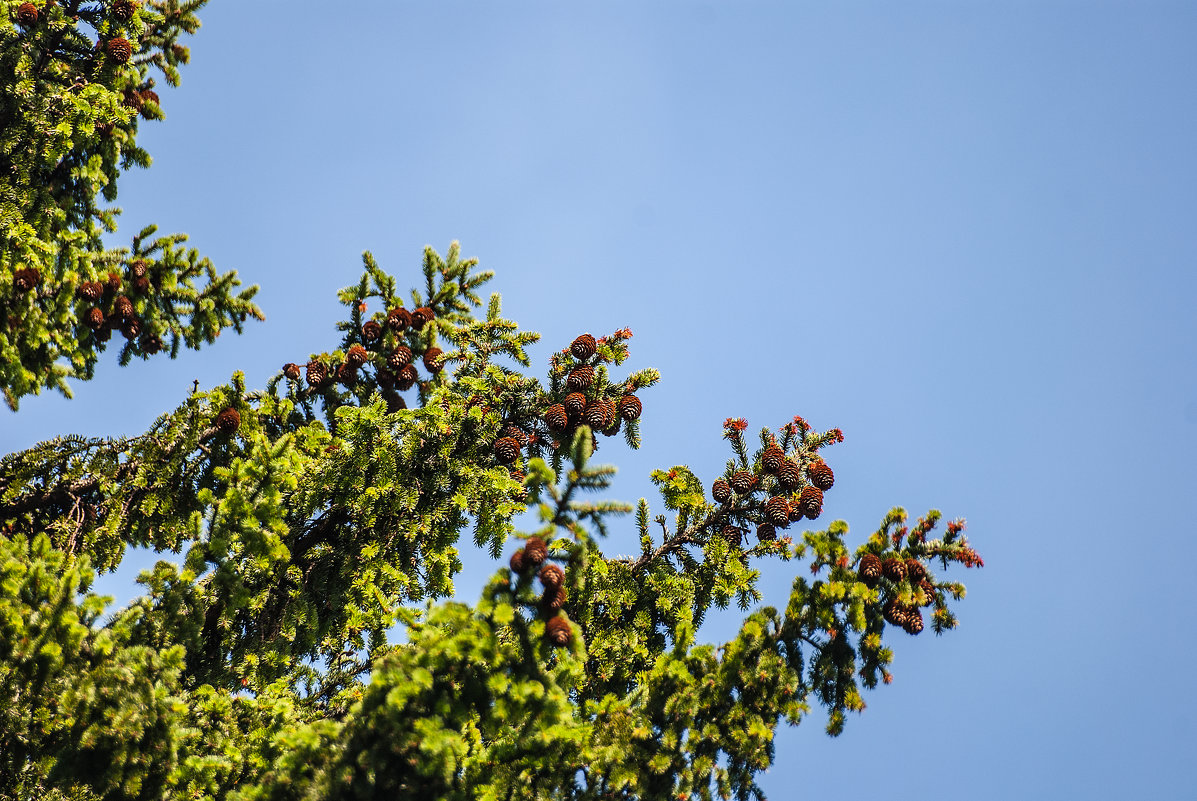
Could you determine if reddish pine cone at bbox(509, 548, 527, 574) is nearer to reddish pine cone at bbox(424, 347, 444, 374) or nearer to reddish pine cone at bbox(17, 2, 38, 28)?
reddish pine cone at bbox(424, 347, 444, 374)

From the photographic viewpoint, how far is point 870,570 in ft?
16.2

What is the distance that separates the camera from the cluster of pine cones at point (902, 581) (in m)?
4.82

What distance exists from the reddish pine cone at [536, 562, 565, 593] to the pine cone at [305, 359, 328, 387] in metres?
5.11

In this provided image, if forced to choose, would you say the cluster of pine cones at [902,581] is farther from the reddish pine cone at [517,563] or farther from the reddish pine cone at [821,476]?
the reddish pine cone at [517,563]

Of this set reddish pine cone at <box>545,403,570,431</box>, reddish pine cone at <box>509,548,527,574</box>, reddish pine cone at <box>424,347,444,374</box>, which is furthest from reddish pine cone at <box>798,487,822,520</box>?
reddish pine cone at <box>424,347,444,374</box>

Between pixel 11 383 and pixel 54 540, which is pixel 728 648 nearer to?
pixel 54 540

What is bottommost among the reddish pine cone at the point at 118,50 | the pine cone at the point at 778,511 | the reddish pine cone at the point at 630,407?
the pine cone at the point at 778,511

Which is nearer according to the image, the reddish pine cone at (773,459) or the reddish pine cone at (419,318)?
the reddish pine cone at (773,459)

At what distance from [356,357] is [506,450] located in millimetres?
2362

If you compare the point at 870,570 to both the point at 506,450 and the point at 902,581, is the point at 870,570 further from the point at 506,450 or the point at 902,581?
the point at 506,450

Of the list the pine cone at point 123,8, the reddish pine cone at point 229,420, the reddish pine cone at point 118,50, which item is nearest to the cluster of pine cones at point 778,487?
the reddish pine cone at point 229,420

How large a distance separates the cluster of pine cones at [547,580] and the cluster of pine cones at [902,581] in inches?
82.7

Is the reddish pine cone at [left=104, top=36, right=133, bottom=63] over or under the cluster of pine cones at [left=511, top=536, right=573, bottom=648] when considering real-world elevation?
over

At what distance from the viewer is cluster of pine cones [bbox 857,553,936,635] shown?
4820mm
